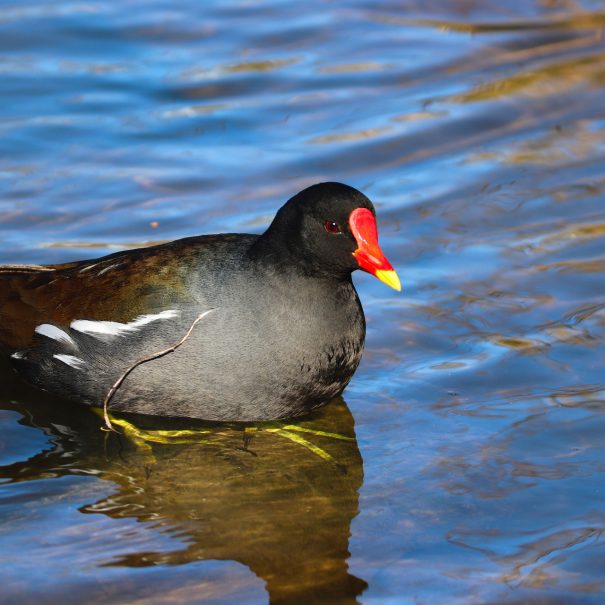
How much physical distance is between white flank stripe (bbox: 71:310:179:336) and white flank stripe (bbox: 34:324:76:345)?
0.20ft

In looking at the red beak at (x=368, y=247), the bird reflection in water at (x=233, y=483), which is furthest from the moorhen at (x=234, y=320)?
the bird reflection in water at (x=233, y=483)

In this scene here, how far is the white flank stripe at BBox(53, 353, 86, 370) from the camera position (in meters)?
5.08

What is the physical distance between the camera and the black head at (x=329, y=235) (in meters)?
4.85

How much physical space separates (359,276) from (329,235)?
155 centimetres

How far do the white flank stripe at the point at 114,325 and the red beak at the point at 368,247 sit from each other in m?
0.78

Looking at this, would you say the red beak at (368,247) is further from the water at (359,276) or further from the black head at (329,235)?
the water at (359,276)

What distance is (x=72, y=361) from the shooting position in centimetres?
510

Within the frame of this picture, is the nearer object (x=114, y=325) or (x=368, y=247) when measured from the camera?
(x=368, y=247)

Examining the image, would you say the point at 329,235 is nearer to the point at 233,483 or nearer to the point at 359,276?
the point at 233,483

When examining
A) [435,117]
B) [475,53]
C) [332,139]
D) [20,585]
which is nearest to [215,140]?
[332,139]

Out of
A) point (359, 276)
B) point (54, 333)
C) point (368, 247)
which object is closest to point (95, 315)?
point (54, 333)

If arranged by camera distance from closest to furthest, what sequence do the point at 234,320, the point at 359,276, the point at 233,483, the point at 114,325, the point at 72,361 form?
the point at 233,483
the point at 234,320
the point at 114,325
the point at 72,361
the point at 359,276

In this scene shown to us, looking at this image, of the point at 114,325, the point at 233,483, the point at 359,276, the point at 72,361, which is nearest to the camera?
the point at 233,483

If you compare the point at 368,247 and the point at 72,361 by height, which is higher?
the point at 368,247
